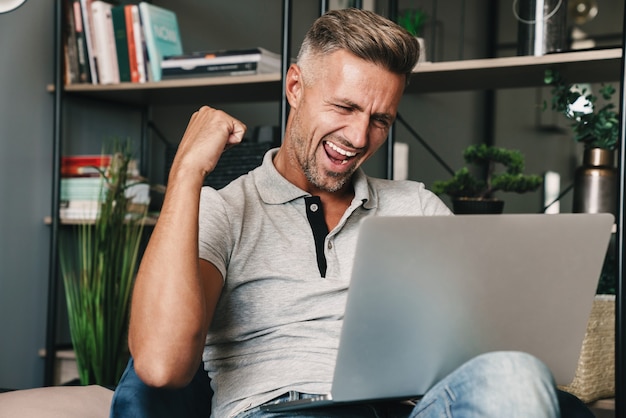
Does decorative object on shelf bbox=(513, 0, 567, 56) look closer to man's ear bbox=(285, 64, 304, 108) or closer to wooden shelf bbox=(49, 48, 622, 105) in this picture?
wooden shelf bbox=(49, 48, 622, 105)

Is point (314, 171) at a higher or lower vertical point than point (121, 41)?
lower

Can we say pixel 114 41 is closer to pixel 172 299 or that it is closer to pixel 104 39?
pixel 104 39

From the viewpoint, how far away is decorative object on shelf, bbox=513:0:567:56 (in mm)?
2221

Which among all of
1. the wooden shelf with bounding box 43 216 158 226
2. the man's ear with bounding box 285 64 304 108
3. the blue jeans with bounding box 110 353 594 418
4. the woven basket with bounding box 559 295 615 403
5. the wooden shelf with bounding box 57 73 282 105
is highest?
the wooden shelf with bounding box 57 73 282 105

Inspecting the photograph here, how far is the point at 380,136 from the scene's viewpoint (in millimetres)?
1622

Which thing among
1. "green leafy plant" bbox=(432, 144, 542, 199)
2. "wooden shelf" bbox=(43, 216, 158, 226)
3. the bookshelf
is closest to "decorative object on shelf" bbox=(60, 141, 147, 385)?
"wooden shelf" bbox=(43, 216, 158, 226)

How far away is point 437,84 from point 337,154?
3.30 ft

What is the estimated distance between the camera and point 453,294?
1136 millimetres

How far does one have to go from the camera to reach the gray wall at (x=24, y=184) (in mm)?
2570

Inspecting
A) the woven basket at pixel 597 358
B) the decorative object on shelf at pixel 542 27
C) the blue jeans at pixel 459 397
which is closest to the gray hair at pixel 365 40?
the blue jeans at pixel 459 397

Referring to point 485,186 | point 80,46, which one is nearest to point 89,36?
point 80,46

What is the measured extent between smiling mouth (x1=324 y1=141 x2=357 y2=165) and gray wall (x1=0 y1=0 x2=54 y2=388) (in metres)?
1.38

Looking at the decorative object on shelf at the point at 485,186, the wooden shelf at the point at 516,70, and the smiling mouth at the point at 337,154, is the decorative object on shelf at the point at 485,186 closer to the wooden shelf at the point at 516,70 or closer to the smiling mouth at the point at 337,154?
the wooden shelf at the point at 516,70

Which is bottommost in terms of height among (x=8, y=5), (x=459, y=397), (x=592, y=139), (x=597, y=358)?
(x=597, y=358)
